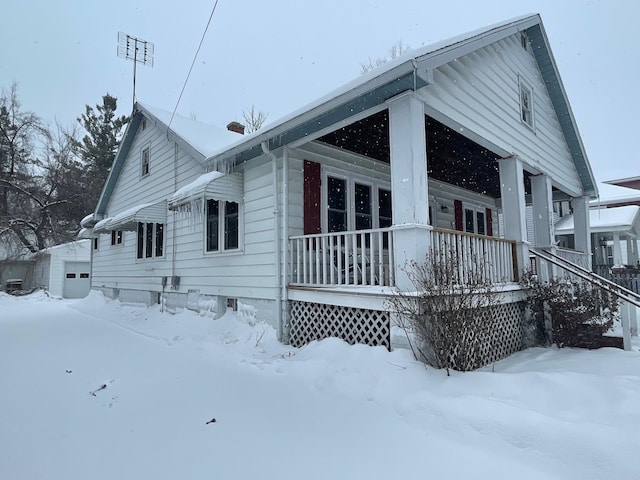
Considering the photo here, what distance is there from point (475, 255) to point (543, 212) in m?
3.86

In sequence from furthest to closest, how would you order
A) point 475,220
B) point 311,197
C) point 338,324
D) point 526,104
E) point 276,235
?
point 475,220 → point 526,104 → point 311,197 → point 276,235 → point 338,324

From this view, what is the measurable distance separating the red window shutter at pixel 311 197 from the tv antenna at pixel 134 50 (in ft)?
40.1

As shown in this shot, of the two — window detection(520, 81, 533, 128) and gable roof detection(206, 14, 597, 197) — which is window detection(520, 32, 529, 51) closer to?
gable roof detection(206, 14, 597, 197)

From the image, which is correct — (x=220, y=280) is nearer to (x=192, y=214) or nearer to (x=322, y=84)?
(x=192, y=214)

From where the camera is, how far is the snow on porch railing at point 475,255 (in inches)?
192

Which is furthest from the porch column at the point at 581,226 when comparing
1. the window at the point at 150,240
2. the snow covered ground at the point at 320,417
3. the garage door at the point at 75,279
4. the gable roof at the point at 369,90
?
the garage door at the point at 75,279

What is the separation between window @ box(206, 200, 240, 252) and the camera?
26.2ft

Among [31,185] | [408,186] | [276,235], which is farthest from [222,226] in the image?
[31,185]

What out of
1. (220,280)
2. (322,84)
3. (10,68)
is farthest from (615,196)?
(322,84)

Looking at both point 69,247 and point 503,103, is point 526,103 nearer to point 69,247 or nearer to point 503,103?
point 503,103

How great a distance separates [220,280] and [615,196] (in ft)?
77.5

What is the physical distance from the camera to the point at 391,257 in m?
4.89

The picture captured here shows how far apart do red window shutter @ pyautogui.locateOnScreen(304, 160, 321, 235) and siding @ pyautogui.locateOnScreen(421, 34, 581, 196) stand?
249cm

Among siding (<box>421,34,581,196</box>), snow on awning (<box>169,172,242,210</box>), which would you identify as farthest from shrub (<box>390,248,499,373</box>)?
snow on awning (<box>169,172,242,210</box>)
